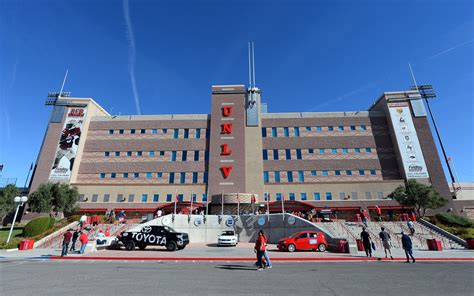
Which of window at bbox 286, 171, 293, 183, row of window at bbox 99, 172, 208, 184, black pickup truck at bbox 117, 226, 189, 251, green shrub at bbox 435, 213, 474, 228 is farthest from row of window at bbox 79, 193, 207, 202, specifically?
green shrub at bbox 435, 213, 474, 228

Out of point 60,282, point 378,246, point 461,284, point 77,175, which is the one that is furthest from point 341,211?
point 77,175

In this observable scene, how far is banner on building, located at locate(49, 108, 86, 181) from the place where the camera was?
44.7m

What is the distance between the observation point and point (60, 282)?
8.40 meters

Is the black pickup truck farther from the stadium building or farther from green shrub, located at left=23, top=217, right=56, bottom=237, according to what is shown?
the stadium building

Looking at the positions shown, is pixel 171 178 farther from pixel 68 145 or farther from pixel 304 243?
pixel 304 243

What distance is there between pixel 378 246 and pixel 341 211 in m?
21.0

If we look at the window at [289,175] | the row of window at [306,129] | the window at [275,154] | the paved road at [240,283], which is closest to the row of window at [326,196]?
the window at [289,175]

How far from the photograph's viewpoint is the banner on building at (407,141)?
43.8 meters

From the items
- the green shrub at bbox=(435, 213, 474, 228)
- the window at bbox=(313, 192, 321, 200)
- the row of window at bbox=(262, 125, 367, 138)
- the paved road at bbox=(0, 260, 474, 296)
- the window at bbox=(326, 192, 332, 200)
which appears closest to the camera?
the paved road at bbox=(0, 260, 474, 296)

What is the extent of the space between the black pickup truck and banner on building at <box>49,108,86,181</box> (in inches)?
1246

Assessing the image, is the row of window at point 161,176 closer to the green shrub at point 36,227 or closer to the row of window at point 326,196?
the row of window at point 326,196

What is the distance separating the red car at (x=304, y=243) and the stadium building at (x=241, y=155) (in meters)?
19.6

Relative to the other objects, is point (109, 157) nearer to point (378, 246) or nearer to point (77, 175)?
point (77, 175)

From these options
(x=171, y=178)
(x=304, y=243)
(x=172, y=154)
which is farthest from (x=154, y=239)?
(x=172, y=154)
